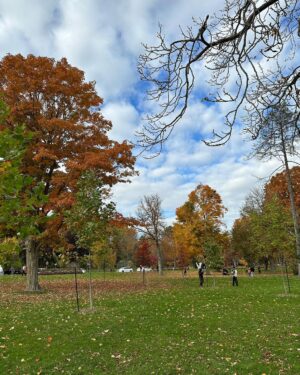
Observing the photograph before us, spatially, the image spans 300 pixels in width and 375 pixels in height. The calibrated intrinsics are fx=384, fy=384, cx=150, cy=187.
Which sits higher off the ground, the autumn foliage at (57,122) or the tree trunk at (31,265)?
the autumn foliage at (57,122)

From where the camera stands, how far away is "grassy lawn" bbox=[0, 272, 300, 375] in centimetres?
780

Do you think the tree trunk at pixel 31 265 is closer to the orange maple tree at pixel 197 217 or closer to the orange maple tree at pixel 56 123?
the orange maple tree at pixel 56 123

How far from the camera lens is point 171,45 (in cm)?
413

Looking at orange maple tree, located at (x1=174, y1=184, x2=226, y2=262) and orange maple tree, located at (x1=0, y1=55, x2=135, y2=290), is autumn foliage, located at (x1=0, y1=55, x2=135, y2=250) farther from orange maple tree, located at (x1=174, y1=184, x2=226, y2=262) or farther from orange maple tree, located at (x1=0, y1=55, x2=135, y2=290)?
orange maple tree, located at (x1=174, y1=184, x2=226, y2=262)

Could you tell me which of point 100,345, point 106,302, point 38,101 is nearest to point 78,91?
point 38,101

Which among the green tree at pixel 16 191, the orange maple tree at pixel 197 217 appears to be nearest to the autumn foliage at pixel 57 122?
the green tree at pixel 16 191

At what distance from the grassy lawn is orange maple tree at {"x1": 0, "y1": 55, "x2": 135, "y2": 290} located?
262 inches

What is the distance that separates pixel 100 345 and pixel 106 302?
20.9 feet

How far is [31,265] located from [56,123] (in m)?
7.64

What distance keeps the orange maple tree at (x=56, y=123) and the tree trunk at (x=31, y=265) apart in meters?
0.11

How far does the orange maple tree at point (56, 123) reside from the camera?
1912 cm

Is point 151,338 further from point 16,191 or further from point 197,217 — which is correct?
point 197,217

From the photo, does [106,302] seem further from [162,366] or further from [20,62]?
[20,62]

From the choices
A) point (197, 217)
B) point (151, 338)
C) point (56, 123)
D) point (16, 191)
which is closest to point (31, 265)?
point (56, 123)
